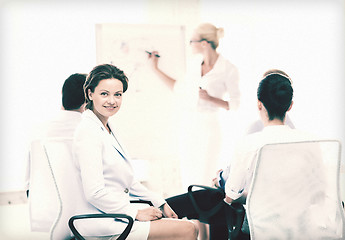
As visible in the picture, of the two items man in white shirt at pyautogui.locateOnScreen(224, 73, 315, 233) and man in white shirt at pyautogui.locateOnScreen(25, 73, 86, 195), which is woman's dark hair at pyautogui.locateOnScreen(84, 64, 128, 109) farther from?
man in white shirt at pyautogui.locateOnScreen(224, 73, 315, 233)

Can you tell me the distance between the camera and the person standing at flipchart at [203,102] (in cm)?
352

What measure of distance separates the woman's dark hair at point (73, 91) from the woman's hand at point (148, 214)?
3.42 ft

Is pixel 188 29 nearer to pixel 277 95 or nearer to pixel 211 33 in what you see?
pixel 211 33

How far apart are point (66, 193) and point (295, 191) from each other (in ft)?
3.27

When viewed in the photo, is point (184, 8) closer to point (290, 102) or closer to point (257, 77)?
point (257, 77)

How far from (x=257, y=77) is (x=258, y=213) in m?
2.42

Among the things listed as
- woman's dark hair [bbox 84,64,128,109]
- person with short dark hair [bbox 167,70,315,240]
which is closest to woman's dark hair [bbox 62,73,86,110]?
woman's dark hair [bbox 84,64,128,109]

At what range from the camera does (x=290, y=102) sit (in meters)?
2.05

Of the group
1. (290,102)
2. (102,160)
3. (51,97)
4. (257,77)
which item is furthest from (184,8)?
(102,160)

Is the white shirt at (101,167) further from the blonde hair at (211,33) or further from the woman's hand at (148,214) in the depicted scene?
the blonde hair at (211,33)

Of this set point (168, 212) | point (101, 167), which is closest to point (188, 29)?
point (168, 212)

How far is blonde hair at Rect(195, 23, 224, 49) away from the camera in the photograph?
11.7 ft

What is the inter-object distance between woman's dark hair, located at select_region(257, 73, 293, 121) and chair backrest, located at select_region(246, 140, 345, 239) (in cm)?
35

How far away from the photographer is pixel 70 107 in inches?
99.1
